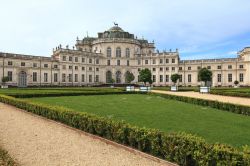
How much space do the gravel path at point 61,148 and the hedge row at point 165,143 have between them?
341 millimetres

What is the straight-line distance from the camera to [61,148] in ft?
31.0

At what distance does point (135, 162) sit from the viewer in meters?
8.05

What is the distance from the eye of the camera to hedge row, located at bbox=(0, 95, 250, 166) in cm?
653

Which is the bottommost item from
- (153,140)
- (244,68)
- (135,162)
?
(135,162)

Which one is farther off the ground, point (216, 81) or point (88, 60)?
point (88, 60)

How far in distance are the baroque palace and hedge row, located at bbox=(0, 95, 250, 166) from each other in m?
59.1

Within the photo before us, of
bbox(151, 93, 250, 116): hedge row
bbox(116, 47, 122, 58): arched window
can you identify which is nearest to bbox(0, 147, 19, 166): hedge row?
bbox(151, 93, 250, 116): hedge row

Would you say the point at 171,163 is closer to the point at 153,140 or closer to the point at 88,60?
the point at 153,140

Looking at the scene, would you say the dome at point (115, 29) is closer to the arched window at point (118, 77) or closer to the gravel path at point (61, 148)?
the arched window at point (118, 77)

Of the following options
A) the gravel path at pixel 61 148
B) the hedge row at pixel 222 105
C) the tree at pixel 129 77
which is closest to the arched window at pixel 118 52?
the tree at pixel 129 77

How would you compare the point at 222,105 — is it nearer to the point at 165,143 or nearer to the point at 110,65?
the point at 165,143

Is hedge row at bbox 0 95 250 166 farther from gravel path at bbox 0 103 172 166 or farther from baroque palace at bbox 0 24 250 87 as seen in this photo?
Answer: baroque palace at bbox 0 24 250 87

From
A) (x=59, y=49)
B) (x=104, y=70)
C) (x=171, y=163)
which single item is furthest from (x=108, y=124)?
(x=104, y=70)

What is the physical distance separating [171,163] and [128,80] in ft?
247
